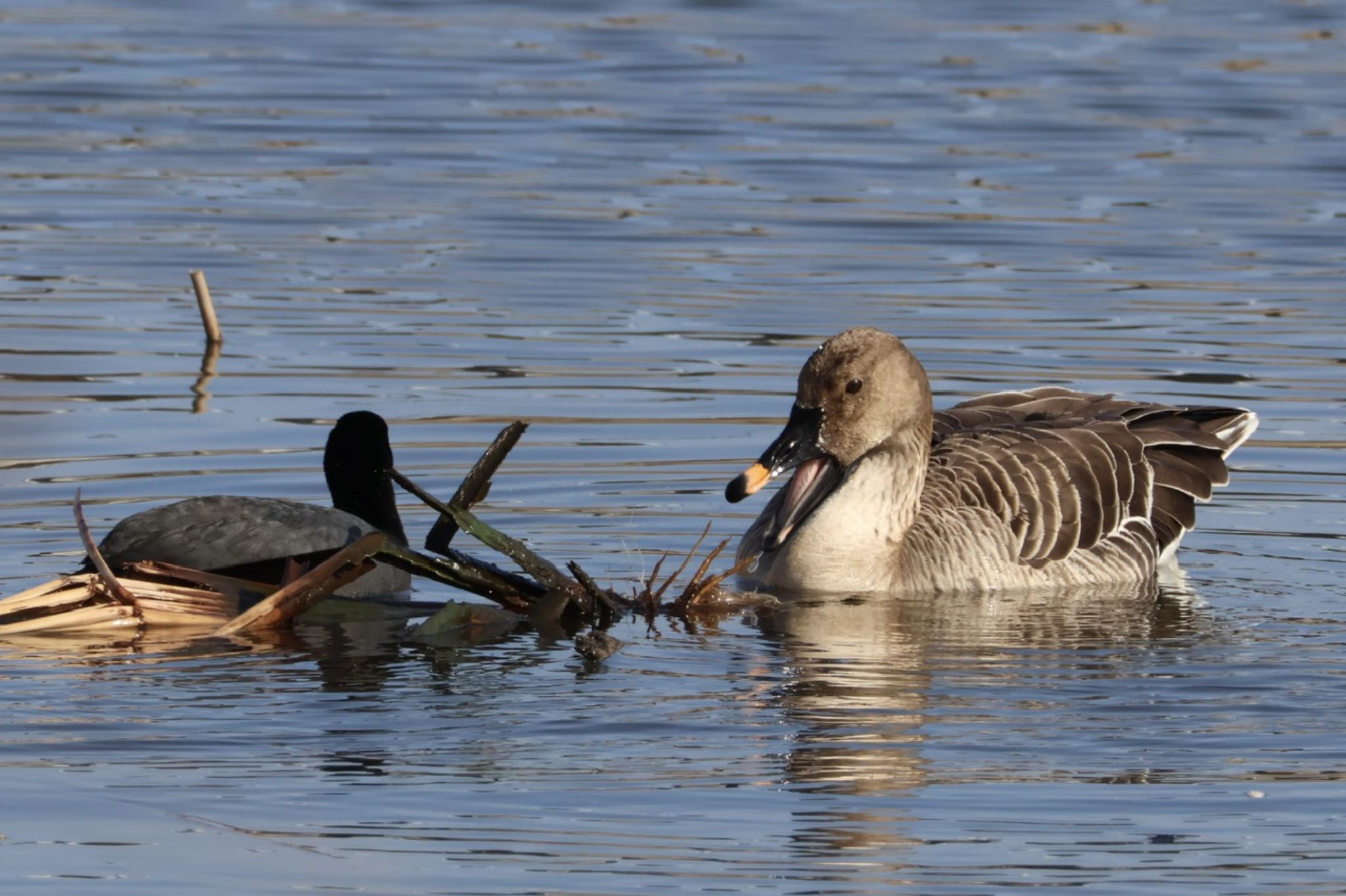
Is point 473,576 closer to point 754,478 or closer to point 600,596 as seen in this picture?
point 600,596

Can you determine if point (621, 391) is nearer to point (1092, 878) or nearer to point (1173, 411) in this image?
point (1173, 411)

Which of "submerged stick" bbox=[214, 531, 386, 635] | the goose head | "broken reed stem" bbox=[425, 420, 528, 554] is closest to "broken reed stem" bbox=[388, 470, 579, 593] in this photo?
"broken reed stem" bbox=[425, 420, 528, 554]

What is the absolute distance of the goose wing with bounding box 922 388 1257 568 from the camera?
1168 cm

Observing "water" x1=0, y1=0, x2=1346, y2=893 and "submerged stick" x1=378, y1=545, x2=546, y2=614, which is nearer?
"water" x1=0, y1=0, x2=1346, y2=893

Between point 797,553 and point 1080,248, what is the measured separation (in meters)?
7.97

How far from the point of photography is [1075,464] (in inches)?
468

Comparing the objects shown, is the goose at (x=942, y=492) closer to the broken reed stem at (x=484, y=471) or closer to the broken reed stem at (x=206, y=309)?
the broken reed stem at (x=484, y=471)

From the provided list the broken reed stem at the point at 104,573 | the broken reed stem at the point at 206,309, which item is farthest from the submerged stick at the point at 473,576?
the broken reed stem at the point at 206,309

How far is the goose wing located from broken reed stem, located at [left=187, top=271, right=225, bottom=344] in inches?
191

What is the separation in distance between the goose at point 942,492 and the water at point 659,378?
0.33 metres

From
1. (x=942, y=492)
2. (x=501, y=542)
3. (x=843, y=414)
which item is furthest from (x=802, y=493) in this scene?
(x=501, y=542)

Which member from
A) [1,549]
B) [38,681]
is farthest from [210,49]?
[38,681]

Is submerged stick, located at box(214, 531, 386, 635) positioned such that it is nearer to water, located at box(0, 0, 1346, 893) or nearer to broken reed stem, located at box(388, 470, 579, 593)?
water, located at box(0, 0, 1346, 893)

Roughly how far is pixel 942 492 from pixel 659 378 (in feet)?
11.3
